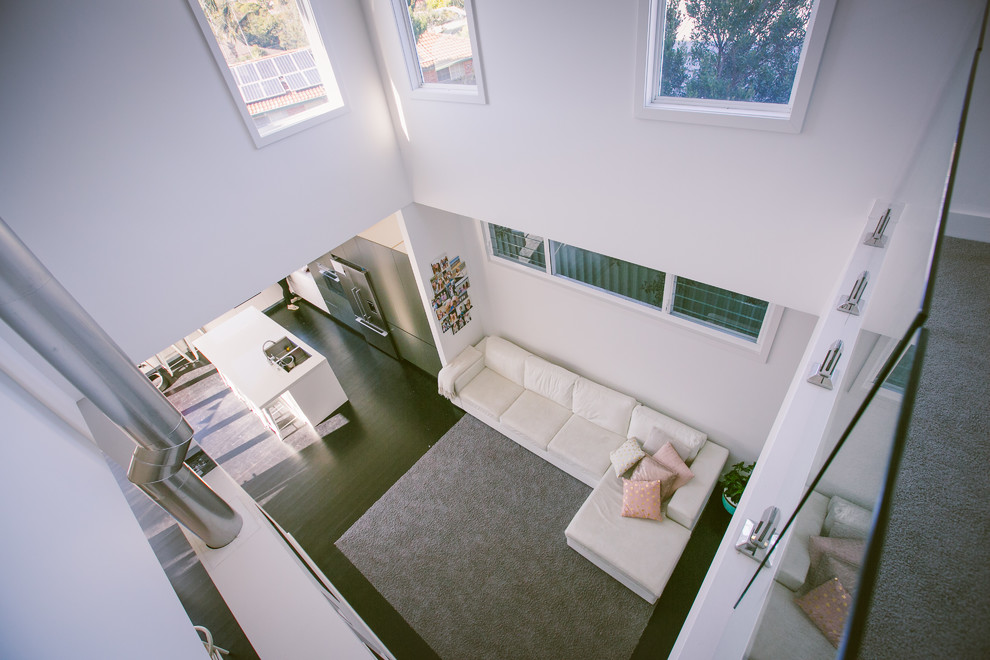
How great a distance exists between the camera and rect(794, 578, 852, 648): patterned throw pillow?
Result: 683 mm

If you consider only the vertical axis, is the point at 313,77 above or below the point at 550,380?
above

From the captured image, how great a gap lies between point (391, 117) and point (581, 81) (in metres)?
1.93

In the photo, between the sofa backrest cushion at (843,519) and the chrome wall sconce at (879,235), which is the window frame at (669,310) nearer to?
the chrome wall sconce at (879,235)

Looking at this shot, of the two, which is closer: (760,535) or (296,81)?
(760,535)

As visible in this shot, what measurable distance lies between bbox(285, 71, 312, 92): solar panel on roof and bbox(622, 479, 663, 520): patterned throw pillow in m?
4.37

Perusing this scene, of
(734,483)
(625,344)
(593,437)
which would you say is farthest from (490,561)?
(625,344)

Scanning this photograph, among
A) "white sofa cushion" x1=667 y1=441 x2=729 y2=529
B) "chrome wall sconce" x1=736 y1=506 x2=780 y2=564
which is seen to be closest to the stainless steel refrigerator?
"white sofa cushion" x1=667 y1=441 x2=729 y2=529

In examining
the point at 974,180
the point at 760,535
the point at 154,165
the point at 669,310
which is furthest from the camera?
the point at 669,310

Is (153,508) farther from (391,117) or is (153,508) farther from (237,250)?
(391,117)

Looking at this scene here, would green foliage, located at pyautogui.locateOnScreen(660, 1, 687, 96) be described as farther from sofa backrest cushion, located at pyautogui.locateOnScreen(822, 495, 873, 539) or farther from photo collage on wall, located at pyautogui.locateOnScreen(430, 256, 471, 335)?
photo collage on wall, located at pyautogui.locateOnScreen(430, 256, 471, 335)

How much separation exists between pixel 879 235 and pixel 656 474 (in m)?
2.84

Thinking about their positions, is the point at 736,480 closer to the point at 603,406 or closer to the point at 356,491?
the point at 603,406

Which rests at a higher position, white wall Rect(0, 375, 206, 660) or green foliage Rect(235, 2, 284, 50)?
green foliage Rect(235, 2, 284, 50)

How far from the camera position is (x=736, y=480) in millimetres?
4199
